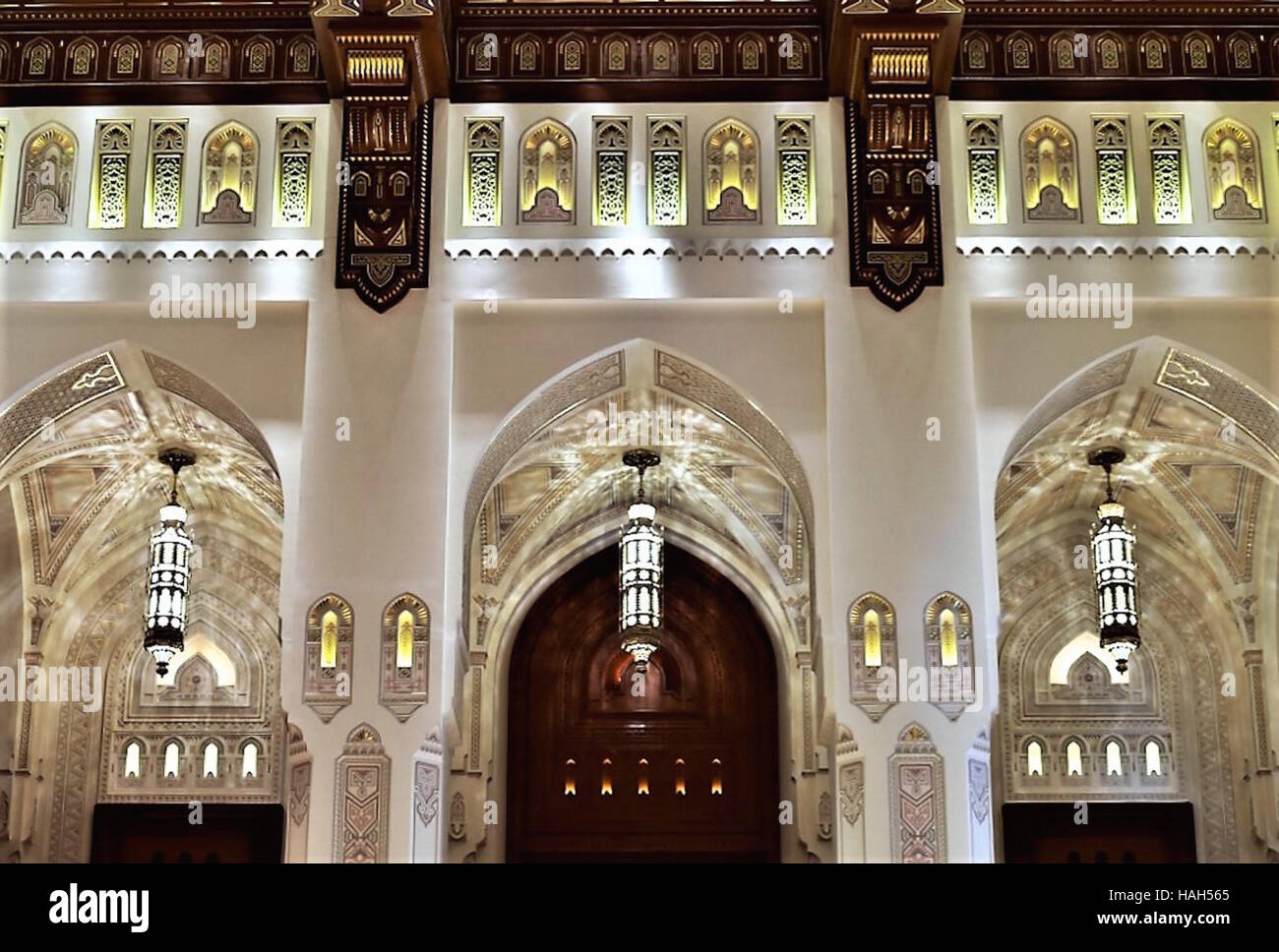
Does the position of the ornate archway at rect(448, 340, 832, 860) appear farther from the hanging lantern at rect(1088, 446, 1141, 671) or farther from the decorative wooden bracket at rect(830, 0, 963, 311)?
the hanging lantern at rect(1088, 446, 1141, 671)

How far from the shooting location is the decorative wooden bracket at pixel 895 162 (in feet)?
34.6

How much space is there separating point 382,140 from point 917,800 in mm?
4966

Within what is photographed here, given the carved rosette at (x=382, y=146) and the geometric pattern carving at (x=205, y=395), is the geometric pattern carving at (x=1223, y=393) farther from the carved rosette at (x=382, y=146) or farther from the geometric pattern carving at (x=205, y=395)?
the geometric pattern carving at (x=205, y=395)

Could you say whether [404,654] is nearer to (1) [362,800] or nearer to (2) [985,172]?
(1) [362,800]

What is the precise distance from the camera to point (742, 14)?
36.6 ft

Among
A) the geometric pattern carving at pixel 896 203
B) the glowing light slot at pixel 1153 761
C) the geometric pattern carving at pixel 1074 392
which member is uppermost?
the geometric pattern carving at pixel 896 203

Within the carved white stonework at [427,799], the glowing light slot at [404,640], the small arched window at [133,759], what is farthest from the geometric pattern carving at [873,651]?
the small arched window at [133,759]

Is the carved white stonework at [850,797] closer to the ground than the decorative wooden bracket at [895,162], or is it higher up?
closer to the ground

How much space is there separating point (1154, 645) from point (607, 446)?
4789 millimetres

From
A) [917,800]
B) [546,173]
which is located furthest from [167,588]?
[917,800]

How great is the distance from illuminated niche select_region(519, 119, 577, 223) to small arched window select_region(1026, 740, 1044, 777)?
6.21m

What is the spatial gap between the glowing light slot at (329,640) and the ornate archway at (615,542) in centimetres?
180

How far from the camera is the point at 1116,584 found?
11789 millimetres
